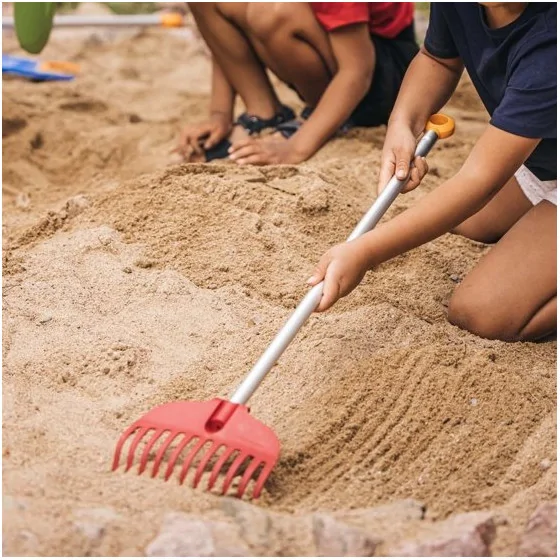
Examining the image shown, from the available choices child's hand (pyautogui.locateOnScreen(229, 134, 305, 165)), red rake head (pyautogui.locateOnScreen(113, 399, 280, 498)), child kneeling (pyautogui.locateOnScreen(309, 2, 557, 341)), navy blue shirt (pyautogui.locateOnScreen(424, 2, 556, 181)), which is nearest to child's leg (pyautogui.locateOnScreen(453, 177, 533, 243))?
child kneeling (pyautogui.locateOnScreen(309, 2, 557, 341))

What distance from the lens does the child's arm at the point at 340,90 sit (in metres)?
3.23

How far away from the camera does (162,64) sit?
493cm

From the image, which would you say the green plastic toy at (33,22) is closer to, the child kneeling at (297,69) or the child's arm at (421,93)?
the child kneeling at (297,69)

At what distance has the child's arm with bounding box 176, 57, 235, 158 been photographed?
342cm

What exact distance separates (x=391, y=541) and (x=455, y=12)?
130cm

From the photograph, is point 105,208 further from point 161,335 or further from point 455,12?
point 455,12

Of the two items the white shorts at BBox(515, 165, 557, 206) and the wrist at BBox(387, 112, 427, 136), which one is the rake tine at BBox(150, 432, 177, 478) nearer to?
the wrist at BBox(387, 112, 427, 136)

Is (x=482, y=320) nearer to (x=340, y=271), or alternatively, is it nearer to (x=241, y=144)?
(x=340, y=271)

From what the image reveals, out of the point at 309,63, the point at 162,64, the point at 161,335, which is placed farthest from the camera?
the point at 162,64

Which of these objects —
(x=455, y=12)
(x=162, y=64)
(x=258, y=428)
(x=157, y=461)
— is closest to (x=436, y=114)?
(x=455, y=12)

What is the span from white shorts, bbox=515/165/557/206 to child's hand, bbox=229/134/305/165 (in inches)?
31.4

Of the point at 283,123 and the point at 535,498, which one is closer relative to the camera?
the point at 535,498

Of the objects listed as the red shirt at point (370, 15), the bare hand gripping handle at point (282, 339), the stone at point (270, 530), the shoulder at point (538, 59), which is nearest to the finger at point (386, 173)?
the bare hand gripping handle at point (282, 339)

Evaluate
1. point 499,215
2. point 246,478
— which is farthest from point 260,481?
point 499,215
